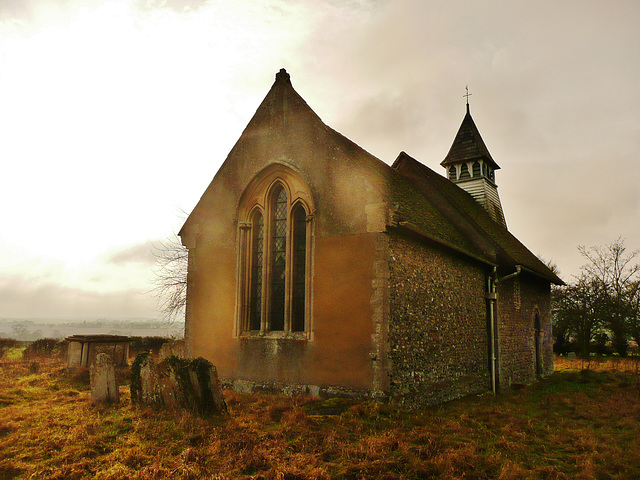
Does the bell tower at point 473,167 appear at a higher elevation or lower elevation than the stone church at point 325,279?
higher

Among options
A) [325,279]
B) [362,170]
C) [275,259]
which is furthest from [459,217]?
[275,259]

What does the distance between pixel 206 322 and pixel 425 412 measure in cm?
653

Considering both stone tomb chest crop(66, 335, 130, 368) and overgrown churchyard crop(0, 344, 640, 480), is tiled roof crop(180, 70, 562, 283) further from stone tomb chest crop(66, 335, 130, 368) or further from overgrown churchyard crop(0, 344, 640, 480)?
stone tomb chest crop(66, 335, 130, 368)

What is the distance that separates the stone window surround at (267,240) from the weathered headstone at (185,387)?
113 inches

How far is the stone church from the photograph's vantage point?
10891 millimetres

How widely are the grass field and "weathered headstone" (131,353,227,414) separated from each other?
0.34 metres

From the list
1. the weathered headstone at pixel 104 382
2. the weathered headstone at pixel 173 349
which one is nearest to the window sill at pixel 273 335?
the weathered headstone at pixel 173 349

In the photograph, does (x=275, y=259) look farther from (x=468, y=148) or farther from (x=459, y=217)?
(x=468, y=148)

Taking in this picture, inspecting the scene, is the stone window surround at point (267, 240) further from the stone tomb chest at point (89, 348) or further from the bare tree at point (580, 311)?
the bare tree at point (580, 311)

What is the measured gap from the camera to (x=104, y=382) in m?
10.1

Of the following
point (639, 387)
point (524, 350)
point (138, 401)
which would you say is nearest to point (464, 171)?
point (524, 350)

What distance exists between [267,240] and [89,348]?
Result: 9.04 m

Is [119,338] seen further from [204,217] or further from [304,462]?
[304,462]

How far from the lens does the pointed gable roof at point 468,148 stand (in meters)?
25.7
